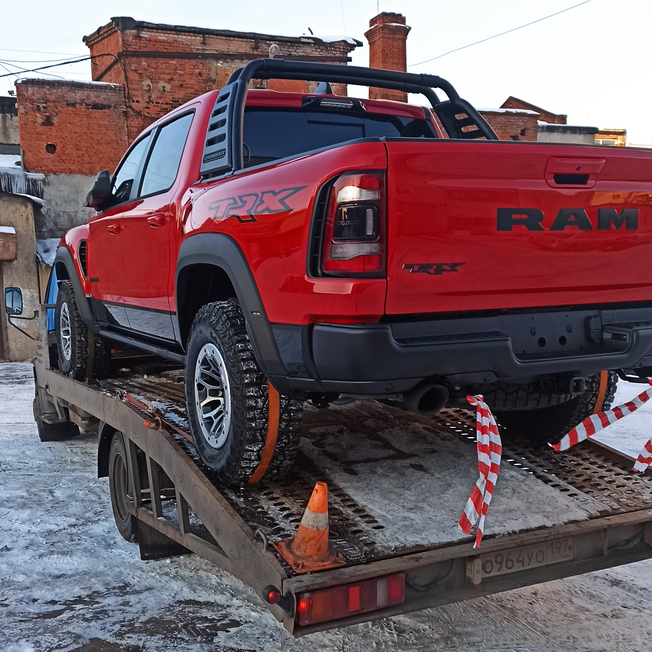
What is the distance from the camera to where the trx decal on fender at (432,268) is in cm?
243

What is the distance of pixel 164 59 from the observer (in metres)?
18.4

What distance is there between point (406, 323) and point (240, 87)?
157 centimetres

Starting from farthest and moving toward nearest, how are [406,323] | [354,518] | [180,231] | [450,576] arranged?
1. [180,231]
2. [354,518]
3. [450,576]
4. [406,323]

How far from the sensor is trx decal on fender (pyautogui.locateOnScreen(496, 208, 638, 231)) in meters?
2.58

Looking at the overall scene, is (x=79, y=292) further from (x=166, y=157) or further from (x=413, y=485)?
(x=413, y=485)

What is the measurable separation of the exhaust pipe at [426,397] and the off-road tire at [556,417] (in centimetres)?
133

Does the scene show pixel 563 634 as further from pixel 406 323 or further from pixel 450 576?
pixel 406 323

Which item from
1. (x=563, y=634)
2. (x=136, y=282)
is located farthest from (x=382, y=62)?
(x=563, y=634)

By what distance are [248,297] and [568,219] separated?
1287mm

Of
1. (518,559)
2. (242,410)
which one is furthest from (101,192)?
(518,559)

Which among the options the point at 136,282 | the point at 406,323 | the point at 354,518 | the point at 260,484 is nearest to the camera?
the point at 406,323

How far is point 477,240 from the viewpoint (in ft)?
8.30

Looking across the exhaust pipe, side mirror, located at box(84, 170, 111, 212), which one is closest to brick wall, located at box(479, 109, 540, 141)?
side mirror, located at box(84, 170, 111, 212)

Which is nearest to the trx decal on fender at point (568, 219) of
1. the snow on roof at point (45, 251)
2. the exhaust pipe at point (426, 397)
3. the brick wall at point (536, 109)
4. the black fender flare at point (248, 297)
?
the exhaust pipe at point (426, 397)
